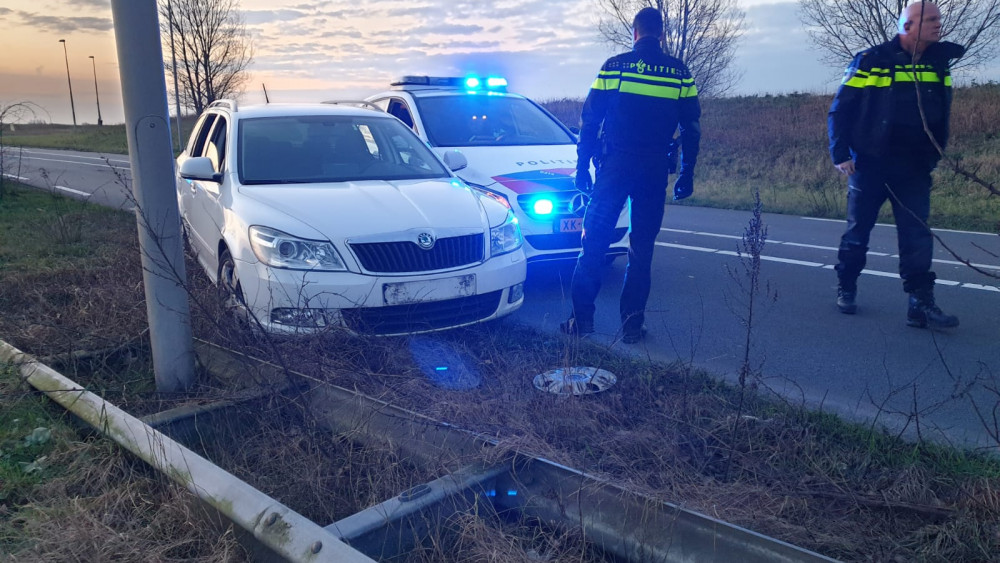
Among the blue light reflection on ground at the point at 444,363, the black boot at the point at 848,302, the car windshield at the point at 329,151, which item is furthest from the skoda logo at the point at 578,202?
the black boot at the point at 848,302

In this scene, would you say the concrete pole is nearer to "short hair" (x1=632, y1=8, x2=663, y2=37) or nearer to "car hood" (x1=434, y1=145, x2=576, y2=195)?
"short hair" (x1=632, y1=8, x2=663, y2=37)

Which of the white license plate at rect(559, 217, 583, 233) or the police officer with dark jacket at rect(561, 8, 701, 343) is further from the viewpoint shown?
the white license plate at rect(559, 217, 583, 233)

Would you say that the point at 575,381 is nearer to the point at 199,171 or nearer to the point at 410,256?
the point at 410,256

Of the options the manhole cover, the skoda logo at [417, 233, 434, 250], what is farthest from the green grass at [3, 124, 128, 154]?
the manhole cover

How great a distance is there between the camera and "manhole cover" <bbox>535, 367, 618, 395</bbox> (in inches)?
156

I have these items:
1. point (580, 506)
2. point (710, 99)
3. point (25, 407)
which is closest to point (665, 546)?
point (580, 506)

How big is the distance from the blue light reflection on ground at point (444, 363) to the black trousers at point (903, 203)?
333 centimetres

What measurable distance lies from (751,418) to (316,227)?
2.65 meters

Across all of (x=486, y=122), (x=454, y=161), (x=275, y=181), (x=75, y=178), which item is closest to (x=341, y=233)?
(x=275, y=181)

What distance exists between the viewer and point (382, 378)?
414 cm

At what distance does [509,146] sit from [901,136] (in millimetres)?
3468

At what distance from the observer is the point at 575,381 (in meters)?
4.07

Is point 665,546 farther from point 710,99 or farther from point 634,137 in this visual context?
point 710,99

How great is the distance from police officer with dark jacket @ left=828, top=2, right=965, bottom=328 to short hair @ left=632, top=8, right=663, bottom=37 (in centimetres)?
166
